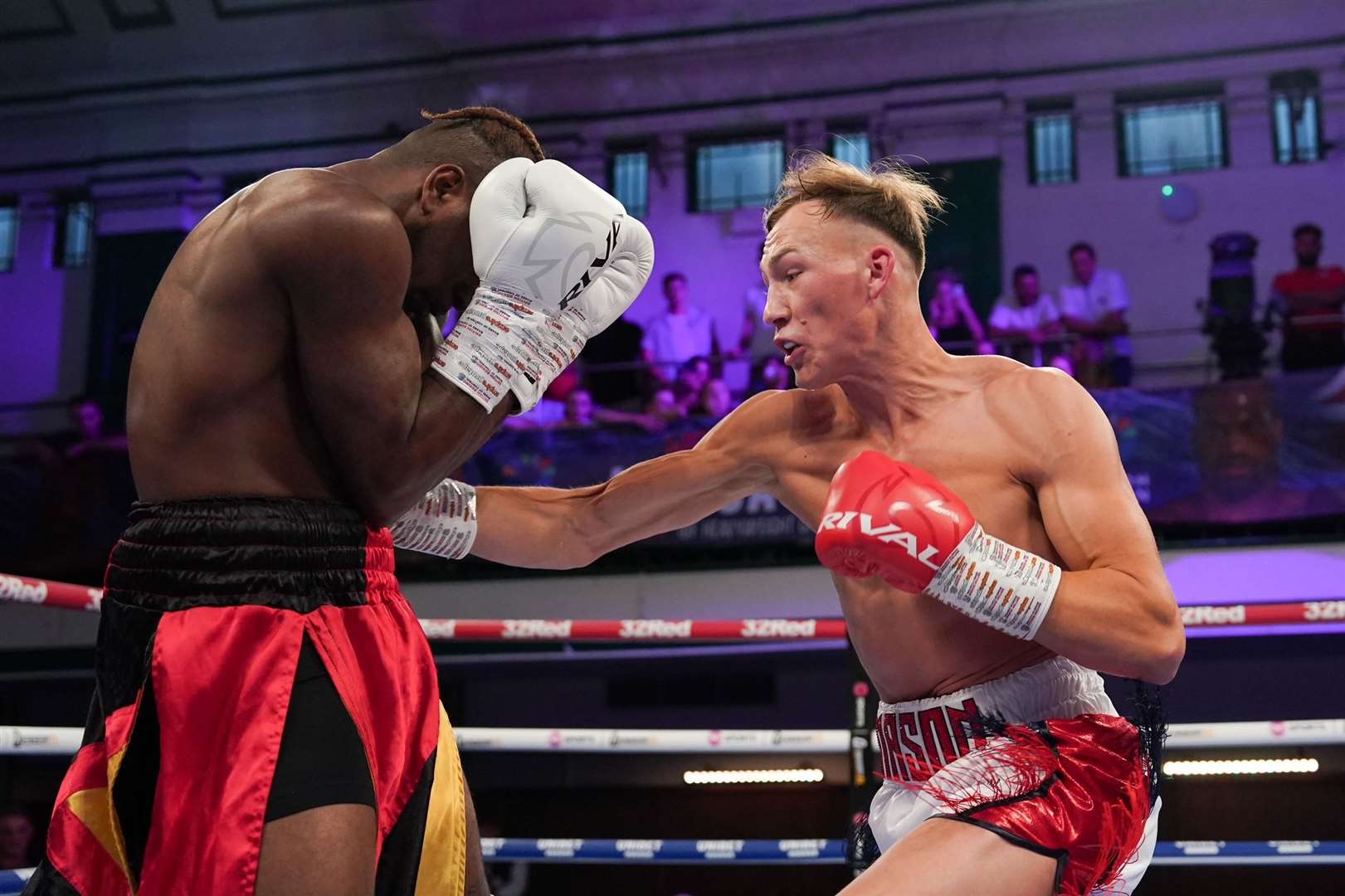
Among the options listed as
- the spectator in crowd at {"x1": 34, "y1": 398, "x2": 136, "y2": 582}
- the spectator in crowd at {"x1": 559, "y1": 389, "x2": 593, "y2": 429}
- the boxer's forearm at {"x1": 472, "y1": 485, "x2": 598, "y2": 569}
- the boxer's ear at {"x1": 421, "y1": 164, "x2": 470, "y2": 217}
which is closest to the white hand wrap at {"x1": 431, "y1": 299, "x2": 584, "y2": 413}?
the boxer's ear at {"x1": 421, "y1": 164, "x2": 470, "y2": 217}

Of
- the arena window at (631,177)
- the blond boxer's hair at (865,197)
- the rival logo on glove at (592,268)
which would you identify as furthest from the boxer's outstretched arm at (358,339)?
the arena window at (631,177)

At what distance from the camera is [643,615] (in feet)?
25.6

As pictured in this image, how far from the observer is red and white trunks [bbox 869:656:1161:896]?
178cm

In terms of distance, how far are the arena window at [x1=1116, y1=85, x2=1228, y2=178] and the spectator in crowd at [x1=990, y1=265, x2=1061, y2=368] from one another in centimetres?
298

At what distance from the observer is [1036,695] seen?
6.34ft

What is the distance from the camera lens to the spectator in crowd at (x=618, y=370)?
856 cm

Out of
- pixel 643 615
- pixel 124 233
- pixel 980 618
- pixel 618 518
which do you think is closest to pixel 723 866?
pixel 643 615

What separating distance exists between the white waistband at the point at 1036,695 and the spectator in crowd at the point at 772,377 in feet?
18.8

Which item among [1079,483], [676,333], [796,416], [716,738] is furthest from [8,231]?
[1079,483]

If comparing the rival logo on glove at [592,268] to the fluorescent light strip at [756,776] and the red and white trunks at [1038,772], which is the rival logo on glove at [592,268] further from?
the fluorescent light strip at [756,776]

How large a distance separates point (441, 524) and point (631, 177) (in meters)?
9.61

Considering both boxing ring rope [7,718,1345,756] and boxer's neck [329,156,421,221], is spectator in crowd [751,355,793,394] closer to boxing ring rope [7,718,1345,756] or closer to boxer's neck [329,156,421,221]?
boxing ring rope [7,718,1345,756]

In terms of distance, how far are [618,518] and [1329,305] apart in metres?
6.39

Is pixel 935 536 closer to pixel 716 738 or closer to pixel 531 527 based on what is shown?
pixel 531 527
